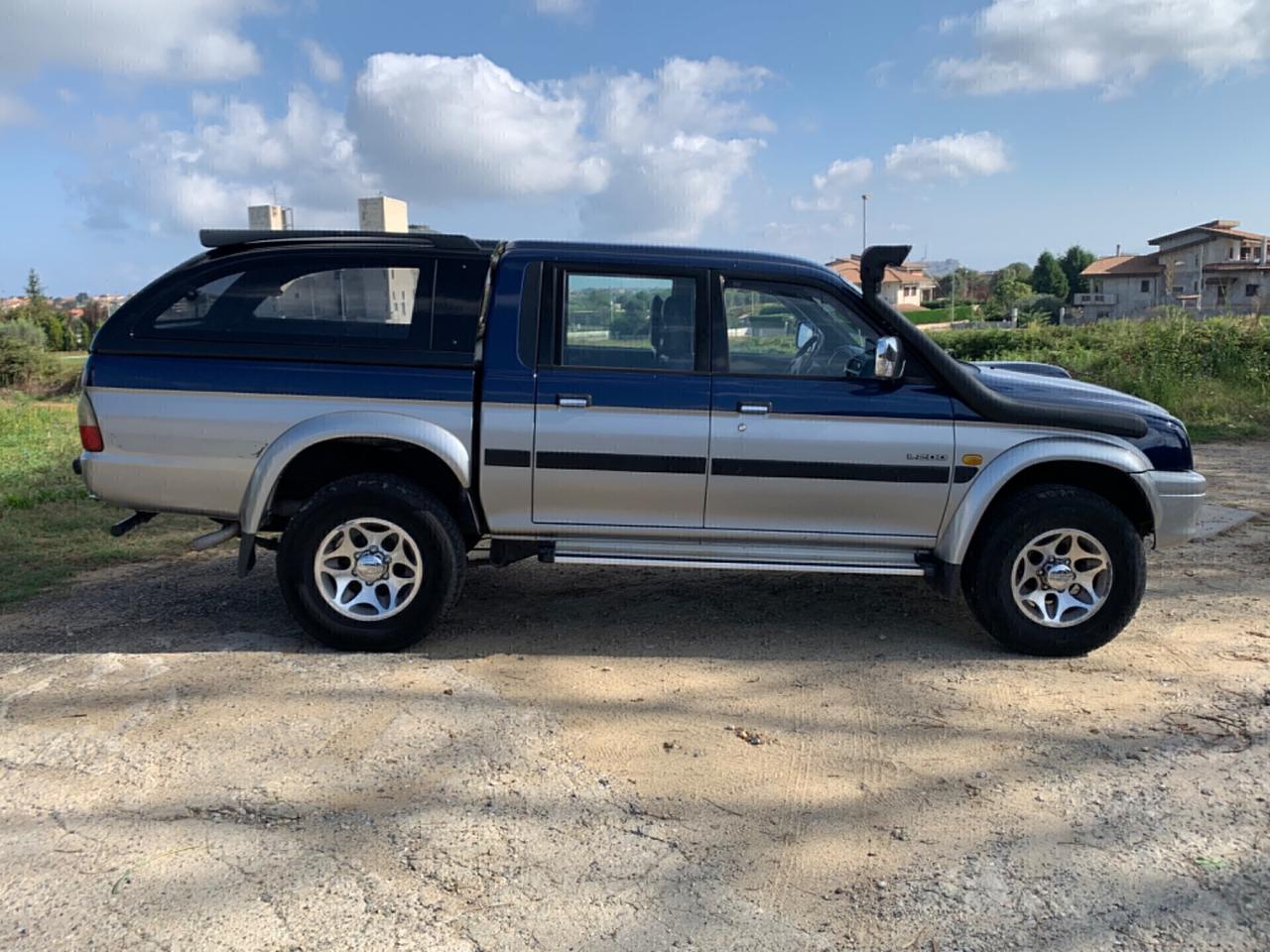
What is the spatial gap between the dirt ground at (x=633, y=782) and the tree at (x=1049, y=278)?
8831 cm

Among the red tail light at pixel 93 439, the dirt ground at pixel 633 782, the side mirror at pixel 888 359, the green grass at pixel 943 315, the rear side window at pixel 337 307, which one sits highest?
the green grass at pixel 943 315

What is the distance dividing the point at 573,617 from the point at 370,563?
122 centimetres

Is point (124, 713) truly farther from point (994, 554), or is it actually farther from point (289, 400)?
point (994, 554)

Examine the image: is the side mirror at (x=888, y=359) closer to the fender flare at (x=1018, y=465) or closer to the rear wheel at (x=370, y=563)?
the fender flare at (x=1018, y=465)

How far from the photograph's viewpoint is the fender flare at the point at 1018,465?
15.1ft

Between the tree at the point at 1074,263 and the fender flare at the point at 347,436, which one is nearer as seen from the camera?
the fender flare at the point at 347,436

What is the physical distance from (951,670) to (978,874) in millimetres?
1713

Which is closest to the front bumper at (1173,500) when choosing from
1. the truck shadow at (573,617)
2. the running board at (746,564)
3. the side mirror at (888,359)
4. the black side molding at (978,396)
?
the black side molding at (978,396)

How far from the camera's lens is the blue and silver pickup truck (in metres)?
4.57

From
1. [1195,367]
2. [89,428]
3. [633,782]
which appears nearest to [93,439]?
[89,428]

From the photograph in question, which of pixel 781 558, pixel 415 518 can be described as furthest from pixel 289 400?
pixel 781 558

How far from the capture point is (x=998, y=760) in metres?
3.65

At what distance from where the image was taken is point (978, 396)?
4621 mm


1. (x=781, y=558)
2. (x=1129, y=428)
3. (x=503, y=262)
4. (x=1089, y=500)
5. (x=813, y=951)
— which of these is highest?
(x=503, y=262)
